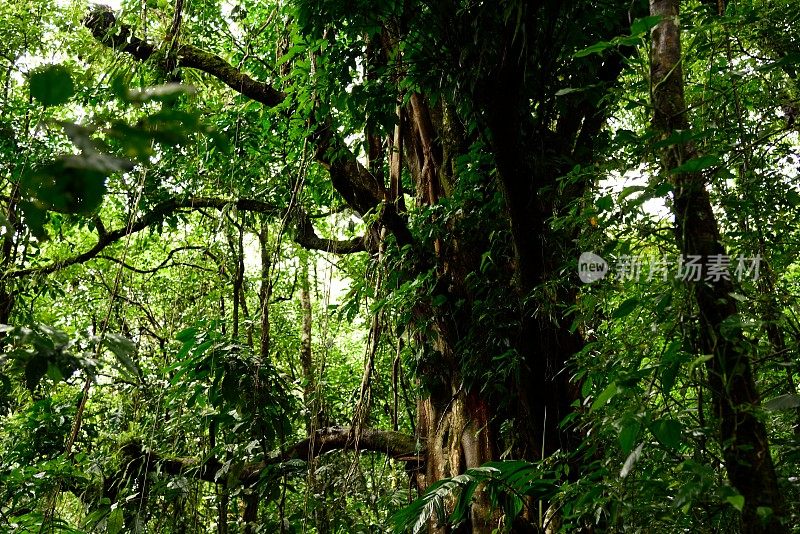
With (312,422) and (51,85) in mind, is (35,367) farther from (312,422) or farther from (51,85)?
(312,422)

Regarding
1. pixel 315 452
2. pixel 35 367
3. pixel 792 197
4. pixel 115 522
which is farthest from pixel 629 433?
pixel 315 452

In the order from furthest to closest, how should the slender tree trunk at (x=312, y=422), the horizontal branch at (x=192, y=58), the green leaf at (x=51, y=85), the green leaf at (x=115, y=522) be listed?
1. the horizontal branch at (x=192, y=58)
2. the green leaf at (x=115, y=522)
3. the slender tree trunk at (x=312, y=422)
4. the green leaf at (x=51, y=85)

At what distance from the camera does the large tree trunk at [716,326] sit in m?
1.32

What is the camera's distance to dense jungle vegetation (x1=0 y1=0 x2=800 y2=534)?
1.40 m

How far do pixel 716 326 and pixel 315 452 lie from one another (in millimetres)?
3356

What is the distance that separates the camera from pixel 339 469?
13.4ft

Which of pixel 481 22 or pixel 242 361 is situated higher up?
pixel 481 22

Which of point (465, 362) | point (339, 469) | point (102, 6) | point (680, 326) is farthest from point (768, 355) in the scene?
point (102, 6)

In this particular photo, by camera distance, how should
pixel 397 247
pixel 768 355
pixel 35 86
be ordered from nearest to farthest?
pixel 35 86 < pixel 768 355 < pixel 397 247

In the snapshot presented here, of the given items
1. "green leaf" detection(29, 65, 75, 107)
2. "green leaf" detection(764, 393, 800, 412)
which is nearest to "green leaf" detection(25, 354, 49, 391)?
"green leaf" detection(29, 65, 75, 107)

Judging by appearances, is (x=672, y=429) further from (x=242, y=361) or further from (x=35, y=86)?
(x=242, y=361)

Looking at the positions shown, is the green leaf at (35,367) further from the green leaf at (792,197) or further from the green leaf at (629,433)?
the green leaf at (792,197)

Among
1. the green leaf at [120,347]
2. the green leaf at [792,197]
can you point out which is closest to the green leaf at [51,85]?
the green leaf at [120,347]

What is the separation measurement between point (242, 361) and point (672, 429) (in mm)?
2578
